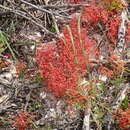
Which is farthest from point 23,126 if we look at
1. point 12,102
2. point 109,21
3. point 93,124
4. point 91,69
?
point 109,21

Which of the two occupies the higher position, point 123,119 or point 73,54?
point 73,54

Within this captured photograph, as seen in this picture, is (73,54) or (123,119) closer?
(123,119)

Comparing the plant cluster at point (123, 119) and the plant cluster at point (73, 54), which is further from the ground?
the plant cluster at point (73, 54)

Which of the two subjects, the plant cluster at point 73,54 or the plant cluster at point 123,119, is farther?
the plant cluster at point 73,54

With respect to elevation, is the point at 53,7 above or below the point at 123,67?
above

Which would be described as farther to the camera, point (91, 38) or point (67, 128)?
point (91, 38)

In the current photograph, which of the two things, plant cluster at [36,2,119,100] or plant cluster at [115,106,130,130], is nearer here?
plant cluster at [115,106,130,130]

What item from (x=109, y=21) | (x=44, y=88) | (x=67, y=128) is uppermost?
(x=109, y=21)

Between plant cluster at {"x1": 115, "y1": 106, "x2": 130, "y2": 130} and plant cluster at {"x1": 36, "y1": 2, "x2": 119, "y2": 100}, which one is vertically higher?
plant cluster at {"x1": 36, "y1": 2, "x2": 119, "y2": 100}

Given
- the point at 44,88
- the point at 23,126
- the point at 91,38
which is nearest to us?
the point at 23,126

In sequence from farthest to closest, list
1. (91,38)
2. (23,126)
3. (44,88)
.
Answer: (91,38)
(44,88)
(23,126)

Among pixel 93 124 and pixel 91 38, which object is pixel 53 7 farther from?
pixel 93 124
